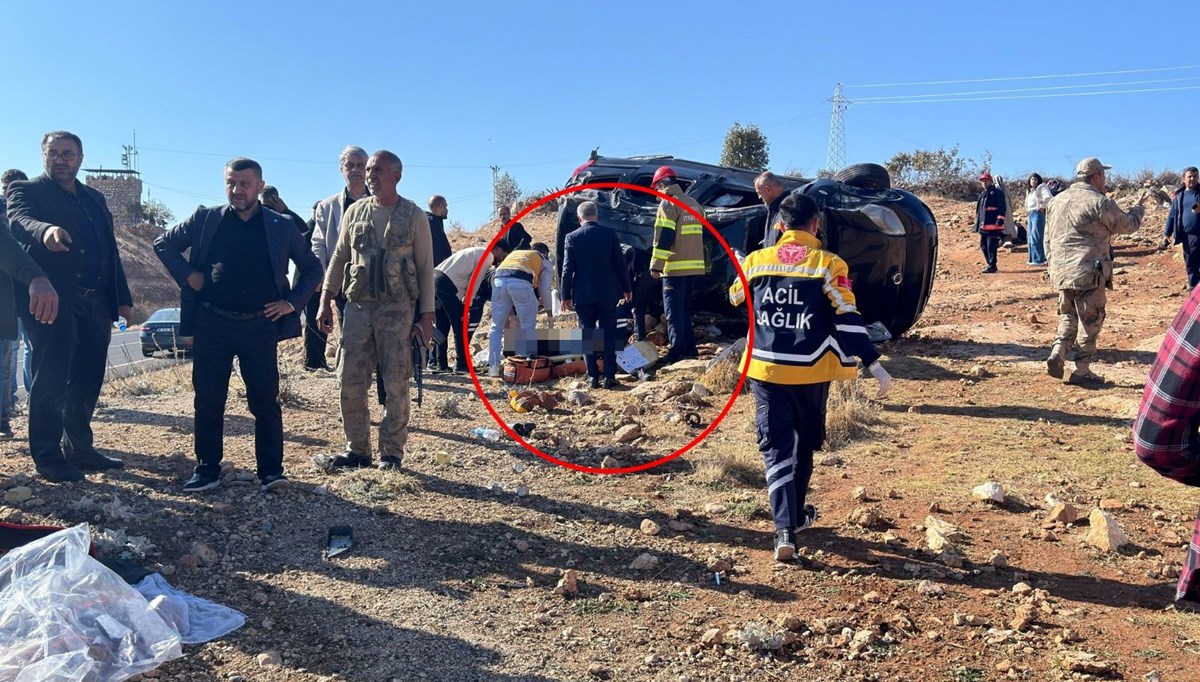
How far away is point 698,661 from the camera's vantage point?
3756 millimetres

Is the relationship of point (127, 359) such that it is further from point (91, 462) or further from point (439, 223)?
point (91, 462)

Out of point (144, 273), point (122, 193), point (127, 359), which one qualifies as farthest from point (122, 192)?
point (127, 359)

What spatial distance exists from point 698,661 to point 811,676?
1.45 feet

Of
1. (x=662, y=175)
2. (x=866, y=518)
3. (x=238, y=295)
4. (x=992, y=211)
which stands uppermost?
(x=992, y=211)

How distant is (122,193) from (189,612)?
218 feet

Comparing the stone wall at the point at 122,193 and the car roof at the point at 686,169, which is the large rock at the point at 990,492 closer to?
the car roof at the point at 686,169

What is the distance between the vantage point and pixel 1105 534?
4773 mm

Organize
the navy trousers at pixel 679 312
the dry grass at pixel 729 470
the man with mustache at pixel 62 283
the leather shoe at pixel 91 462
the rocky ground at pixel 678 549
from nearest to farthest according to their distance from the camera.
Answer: the rocky ground at pixel 678 549, the man with mustache at pixel 62 283, the leather shoe at pixel 91 462, the dry grass at pixel 729 470, the navy trousers at pixel 679 312

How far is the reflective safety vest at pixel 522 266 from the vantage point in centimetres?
945

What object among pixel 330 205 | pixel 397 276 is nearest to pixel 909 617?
pixel 397 276

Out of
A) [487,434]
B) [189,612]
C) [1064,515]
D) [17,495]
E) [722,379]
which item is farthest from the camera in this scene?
[722,379]

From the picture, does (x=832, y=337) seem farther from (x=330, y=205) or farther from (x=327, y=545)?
(x=330, y=205)

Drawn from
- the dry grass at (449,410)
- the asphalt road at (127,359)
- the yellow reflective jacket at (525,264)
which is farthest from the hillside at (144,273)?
the dry grass at (449,410)

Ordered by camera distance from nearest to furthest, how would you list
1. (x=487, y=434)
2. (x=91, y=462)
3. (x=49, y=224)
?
(x=49, y=224) → (x=91, y=462) → (x=487, y=434)
